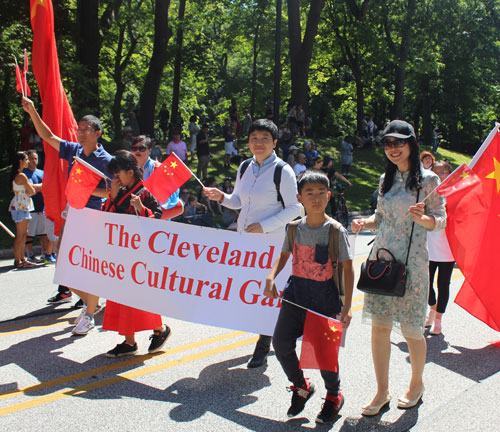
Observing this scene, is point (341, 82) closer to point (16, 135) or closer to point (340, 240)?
point (16, 135)

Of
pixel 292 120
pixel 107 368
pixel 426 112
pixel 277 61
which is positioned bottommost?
pixel 107 368

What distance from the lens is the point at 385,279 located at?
4.03 metres

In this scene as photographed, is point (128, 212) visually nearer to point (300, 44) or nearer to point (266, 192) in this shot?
point (266, 192)

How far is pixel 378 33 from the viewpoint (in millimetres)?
33375

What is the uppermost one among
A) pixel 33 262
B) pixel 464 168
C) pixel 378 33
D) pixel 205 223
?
pixel 378 33

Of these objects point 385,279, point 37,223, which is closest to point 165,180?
point 385,279

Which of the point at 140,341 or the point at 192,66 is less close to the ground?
the point at 192,66

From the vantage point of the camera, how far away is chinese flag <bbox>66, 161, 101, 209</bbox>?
5.85 meters

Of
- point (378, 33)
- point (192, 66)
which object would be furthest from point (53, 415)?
point (378, 33)

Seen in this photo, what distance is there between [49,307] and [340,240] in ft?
15.3

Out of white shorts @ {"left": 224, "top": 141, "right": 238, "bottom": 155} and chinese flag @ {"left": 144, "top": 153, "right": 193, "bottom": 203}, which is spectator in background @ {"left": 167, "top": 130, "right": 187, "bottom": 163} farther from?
chinese flag @ {"left": 144, "top": 153, "right": 193, "bottom": 203}

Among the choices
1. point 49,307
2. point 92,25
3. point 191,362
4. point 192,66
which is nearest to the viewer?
point 191,362

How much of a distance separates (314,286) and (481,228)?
5.67 feet

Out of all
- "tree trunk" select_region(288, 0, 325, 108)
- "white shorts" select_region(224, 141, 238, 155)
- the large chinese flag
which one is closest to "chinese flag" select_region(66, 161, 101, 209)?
the large chinese flag
